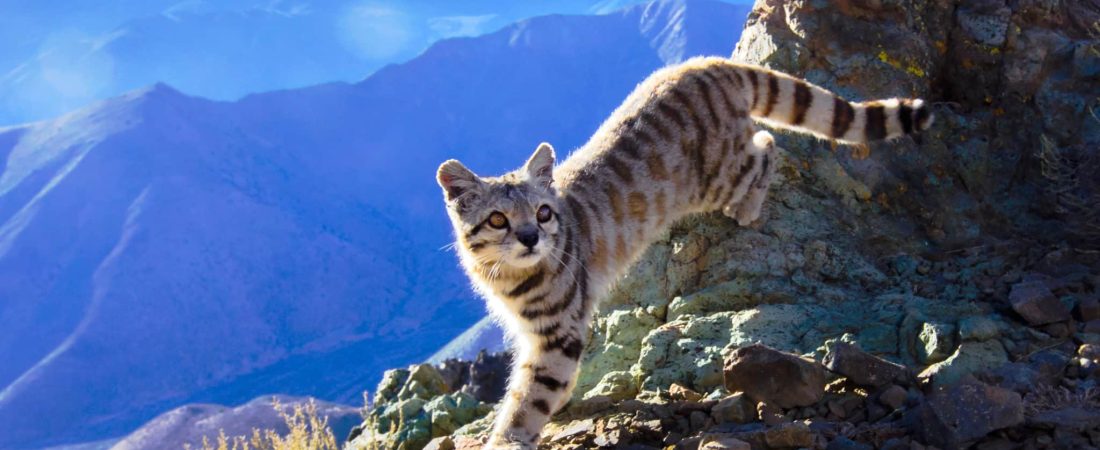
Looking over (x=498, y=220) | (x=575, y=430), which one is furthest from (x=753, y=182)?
(x=575, y=430)

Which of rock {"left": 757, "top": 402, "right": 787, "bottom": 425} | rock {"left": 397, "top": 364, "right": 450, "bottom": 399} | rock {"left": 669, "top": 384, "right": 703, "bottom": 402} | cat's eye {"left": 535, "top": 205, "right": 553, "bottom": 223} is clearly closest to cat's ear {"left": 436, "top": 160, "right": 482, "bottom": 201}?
cat's eye {"left": 535, "top": 205, "right": 553, "bottom": 223}

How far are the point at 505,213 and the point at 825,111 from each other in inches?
81.3

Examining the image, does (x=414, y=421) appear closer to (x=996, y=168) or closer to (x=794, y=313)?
(x=794, y=313)

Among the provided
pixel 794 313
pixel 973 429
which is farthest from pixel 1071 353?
pixel 794 313

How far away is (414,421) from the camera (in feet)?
17.1

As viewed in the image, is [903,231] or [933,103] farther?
[933,103]

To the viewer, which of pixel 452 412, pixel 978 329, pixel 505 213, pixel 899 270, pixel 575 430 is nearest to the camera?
pixel 978 329

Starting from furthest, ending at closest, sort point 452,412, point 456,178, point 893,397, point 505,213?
point 452,412
point 456,178
point 505,213
point 893,397

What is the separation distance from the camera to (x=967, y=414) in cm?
317

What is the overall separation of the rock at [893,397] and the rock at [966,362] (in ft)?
0.54

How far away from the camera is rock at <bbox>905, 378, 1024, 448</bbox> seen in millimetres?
3145

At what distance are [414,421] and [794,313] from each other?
224cm

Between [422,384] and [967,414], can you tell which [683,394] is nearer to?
[967,414]

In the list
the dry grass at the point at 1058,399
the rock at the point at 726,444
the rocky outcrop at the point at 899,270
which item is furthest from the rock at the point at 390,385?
the dry grass at the point at 1058,399
